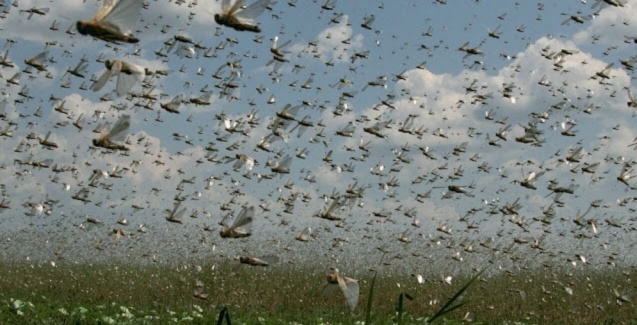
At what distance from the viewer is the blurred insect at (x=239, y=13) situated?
3.10 metres

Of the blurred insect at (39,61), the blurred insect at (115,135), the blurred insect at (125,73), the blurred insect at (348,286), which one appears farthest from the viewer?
the blurred insect at (39,61)

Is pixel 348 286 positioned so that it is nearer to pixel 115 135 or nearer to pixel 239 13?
pixel 239 13

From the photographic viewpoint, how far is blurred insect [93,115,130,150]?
3.48 meters

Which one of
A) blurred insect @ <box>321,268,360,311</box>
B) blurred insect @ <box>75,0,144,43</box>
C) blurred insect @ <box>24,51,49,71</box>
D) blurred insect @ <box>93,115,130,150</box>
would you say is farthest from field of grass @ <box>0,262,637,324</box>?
blurred insect @ <box>321,268,360,311</box>

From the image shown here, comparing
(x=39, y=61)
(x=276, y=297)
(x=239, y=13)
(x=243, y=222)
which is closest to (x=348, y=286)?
(x=243, y=222)

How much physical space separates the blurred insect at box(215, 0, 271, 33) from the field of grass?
767 centimetres

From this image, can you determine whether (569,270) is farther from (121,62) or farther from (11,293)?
(121,62)

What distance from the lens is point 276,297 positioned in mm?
14547

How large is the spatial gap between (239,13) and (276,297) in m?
11.9

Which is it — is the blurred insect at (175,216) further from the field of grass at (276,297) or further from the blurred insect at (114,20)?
the field of grass at (276,297)

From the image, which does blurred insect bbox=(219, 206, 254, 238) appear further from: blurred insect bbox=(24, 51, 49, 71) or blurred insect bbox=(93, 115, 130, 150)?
blurred insect bbox=(24, 51, 49, 71)

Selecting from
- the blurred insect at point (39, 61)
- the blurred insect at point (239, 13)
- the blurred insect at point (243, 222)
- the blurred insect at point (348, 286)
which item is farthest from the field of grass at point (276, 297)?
the blurred insect at point (348, 286)

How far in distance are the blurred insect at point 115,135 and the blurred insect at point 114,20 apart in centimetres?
137

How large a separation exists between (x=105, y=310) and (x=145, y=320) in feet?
4.69
